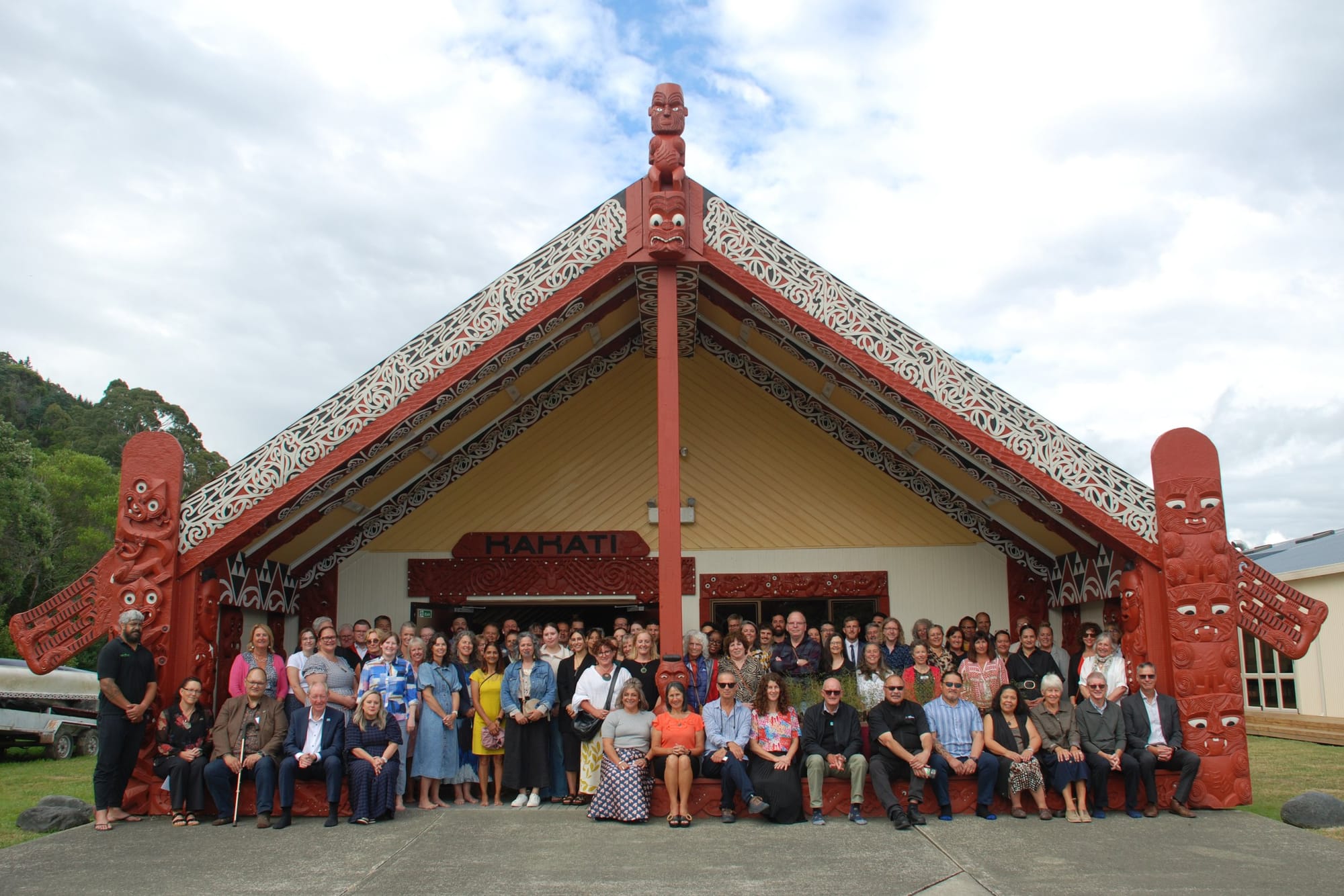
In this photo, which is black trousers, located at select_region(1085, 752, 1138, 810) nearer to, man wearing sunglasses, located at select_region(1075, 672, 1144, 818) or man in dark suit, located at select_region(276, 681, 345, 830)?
man wearing sunglasses, located at select_region(1075, 672, 1144, 818)

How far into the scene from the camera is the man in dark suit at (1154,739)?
647 cm

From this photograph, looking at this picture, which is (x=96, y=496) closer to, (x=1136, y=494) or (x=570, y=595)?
(x=570, y=595)

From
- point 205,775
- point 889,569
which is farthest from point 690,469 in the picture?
point 205,775

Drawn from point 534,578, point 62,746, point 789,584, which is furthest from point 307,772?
point 62,746

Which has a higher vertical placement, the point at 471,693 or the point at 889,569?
the point at 889,569

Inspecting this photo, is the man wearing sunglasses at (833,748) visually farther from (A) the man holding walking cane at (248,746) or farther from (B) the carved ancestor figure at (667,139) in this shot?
(B) the carved ancestor figure at (667,139)

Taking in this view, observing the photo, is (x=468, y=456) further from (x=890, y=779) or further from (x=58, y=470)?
(x=58, y=470)

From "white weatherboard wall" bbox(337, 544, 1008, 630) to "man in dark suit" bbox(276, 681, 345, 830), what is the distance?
3.13 meters

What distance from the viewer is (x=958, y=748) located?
6418 mm

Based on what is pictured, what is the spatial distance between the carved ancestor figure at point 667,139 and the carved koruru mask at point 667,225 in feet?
0.29

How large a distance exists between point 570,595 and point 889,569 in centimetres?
306

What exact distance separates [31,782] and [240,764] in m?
5.32

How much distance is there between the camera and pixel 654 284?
7.77 metres

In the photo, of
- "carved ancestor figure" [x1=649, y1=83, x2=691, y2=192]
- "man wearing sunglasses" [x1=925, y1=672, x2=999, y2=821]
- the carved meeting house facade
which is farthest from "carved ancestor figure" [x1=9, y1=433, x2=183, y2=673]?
"man wearing sunglasses" [x1=925, y1=672, x2=999, y2=821]
